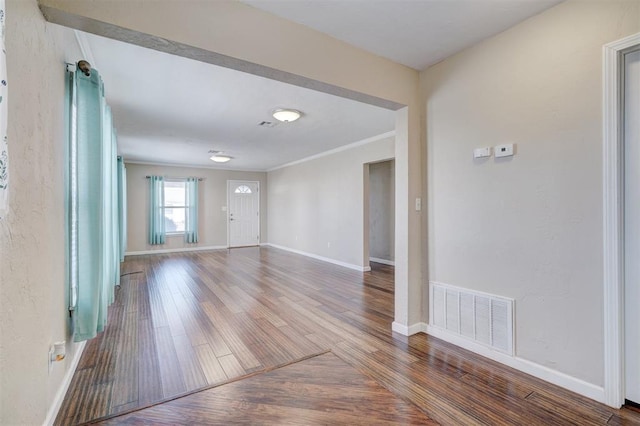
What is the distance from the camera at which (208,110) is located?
3.60 metres

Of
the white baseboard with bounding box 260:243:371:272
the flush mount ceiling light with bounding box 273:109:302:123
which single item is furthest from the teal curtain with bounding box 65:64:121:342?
the white baseboard with bounding box 260:243:371:272

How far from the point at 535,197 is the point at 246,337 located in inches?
103

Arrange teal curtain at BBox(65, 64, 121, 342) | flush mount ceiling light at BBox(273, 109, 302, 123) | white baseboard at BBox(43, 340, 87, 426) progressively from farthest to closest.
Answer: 1. flush mount ceiling light at BBox(273, 109, 302, 123)
2. teal curtain at BBox(65, 64, 121, 342)
3. white baseboard at BBox(43, 340, 87, 426)

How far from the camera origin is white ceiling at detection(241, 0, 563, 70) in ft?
6.01

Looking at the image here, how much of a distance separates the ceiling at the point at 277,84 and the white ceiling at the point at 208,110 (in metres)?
0.01

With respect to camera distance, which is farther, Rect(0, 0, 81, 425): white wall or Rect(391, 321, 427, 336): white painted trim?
Rect(391, 321, 427, 336): white painted trim

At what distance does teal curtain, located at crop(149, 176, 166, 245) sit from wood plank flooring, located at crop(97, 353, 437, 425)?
678 cm

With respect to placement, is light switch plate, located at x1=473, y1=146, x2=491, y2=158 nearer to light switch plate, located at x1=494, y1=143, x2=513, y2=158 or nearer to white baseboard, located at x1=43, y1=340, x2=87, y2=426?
light switch plate, located at x1=494, y1=143, x2=513, y2=158

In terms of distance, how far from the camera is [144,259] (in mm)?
6738

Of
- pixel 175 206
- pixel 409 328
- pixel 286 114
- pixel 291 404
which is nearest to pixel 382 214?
pixel 286 114

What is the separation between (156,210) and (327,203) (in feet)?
15.2

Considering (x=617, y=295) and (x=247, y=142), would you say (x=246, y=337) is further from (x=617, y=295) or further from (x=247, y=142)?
(x=247, y=142)

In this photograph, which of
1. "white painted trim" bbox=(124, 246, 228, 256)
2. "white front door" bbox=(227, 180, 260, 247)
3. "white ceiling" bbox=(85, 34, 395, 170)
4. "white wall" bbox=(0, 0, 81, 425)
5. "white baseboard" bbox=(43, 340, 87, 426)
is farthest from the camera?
"white front door" bbox=(227, 180, 260, 247)

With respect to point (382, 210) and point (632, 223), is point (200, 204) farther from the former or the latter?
point (632, 223)
